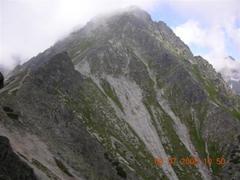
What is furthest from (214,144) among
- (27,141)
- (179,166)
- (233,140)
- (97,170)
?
(27,141)

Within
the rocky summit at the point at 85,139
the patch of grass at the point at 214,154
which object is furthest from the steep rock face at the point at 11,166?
the patch of grass at the point at 214,154

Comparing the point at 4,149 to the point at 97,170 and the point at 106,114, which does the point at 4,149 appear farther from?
the point at 106,114

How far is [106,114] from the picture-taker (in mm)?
177875

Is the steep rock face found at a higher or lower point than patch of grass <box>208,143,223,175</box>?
lower
